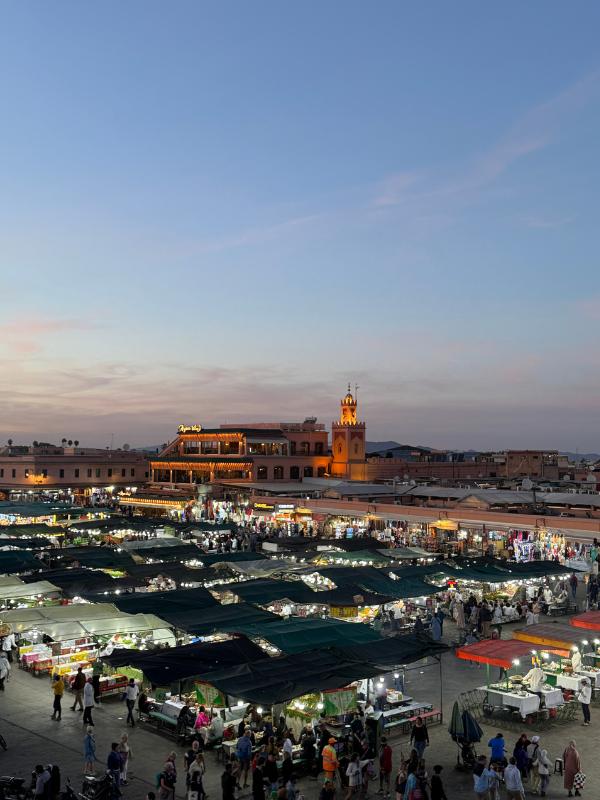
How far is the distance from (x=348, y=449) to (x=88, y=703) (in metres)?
65.5

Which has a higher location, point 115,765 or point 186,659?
point 186,659

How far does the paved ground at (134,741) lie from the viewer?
13508 millimetres

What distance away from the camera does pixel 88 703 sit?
53.2ft

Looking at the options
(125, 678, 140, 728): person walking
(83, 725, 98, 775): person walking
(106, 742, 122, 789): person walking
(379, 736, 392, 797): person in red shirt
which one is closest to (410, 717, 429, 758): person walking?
(379, 736, 392, 797): person in red shirt

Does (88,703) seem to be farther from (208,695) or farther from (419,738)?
(419,738)

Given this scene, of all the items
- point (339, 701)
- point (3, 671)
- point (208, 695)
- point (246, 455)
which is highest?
point (246, 455)

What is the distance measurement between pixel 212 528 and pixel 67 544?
749 centimetres

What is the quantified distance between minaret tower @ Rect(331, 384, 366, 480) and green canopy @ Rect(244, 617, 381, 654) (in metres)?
60.3

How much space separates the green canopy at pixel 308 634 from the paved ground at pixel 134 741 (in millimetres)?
1793

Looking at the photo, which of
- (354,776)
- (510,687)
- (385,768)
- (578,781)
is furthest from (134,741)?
(578,781)

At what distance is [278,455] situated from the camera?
78250 millimetres

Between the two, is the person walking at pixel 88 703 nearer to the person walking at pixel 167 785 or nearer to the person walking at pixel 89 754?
the person walking at pixel 89 754

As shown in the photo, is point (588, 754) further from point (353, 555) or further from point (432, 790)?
point (353, 555)

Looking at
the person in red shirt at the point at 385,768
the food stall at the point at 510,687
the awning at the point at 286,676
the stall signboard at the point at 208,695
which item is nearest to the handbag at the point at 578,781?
the person in red shirt at the point at 385,768
